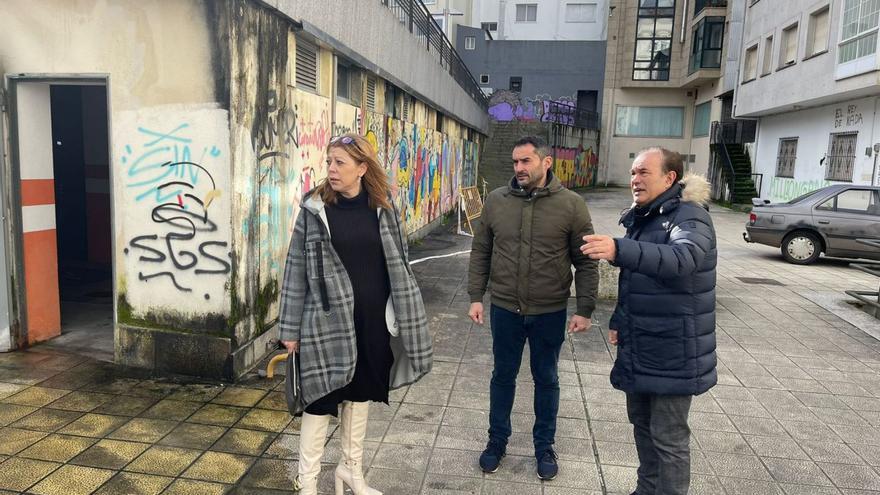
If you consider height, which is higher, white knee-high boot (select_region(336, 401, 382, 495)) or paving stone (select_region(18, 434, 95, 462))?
white knee-high boot (select_region(336, 401, 382, 495))

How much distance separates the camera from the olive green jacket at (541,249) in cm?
345

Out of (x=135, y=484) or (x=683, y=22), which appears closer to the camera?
(x=135, y=484)

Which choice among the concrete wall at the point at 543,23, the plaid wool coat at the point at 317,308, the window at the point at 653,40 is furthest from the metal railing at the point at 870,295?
the concrete wall at the point at 543,23

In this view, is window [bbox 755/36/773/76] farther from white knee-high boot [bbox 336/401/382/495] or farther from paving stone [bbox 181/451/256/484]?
paving stone [bbox 181/451/256/484]

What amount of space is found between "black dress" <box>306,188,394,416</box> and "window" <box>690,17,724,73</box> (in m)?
30.2

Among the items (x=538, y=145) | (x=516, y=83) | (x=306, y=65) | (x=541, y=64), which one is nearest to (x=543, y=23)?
(x=541, y=64)

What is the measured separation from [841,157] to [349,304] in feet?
62.7

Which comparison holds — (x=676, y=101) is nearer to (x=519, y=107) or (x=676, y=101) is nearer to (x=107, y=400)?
(x=519, y=107)

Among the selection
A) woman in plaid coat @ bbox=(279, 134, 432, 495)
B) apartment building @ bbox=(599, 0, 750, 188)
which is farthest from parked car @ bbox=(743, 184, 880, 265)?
apartment building @ bbox=(599, 0, 750, 188)

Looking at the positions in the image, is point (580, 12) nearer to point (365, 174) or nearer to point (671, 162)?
point (671, 162)

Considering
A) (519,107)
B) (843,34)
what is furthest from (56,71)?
(519,107)

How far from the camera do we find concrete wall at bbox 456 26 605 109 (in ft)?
125

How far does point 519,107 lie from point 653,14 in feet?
35.5

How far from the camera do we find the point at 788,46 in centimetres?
1984
